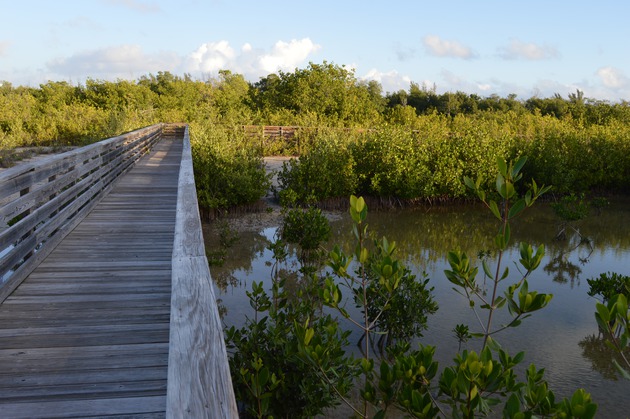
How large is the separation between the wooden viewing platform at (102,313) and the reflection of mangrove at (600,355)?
16.2 feet

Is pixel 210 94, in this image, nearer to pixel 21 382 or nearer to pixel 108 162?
pixel 108 162

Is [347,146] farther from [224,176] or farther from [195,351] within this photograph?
[195,351]

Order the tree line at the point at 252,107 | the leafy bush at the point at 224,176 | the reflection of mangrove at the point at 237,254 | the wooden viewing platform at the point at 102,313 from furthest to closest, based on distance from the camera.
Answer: the tree line at the point at 252,107 < the leafy bush at the point at 224,176 < the reflection of mangrove at the point at 237,254 < the wooden viewing platform at the point at 102,313

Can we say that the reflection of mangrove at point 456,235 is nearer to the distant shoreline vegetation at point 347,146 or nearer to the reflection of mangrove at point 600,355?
the distant shoreline vegetation at point 347,146

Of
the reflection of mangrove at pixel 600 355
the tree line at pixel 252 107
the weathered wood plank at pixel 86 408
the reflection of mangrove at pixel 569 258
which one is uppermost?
the tree line at pixel 252 107

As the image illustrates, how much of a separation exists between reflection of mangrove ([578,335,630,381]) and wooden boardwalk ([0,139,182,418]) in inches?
195

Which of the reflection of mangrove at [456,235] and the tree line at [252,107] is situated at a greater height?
the tree line at [252,107]

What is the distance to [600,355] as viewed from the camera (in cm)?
635

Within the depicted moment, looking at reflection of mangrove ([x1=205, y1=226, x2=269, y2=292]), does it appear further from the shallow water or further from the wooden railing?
the wooden railing

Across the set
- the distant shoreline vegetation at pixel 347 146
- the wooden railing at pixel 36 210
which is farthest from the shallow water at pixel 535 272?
the wooden railing at pixel 36 210

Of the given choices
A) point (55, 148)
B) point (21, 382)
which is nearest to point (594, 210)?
point (21, 382)

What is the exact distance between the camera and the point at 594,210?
16.7m

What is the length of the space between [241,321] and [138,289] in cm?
277

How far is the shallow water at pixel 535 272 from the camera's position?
5.96m
